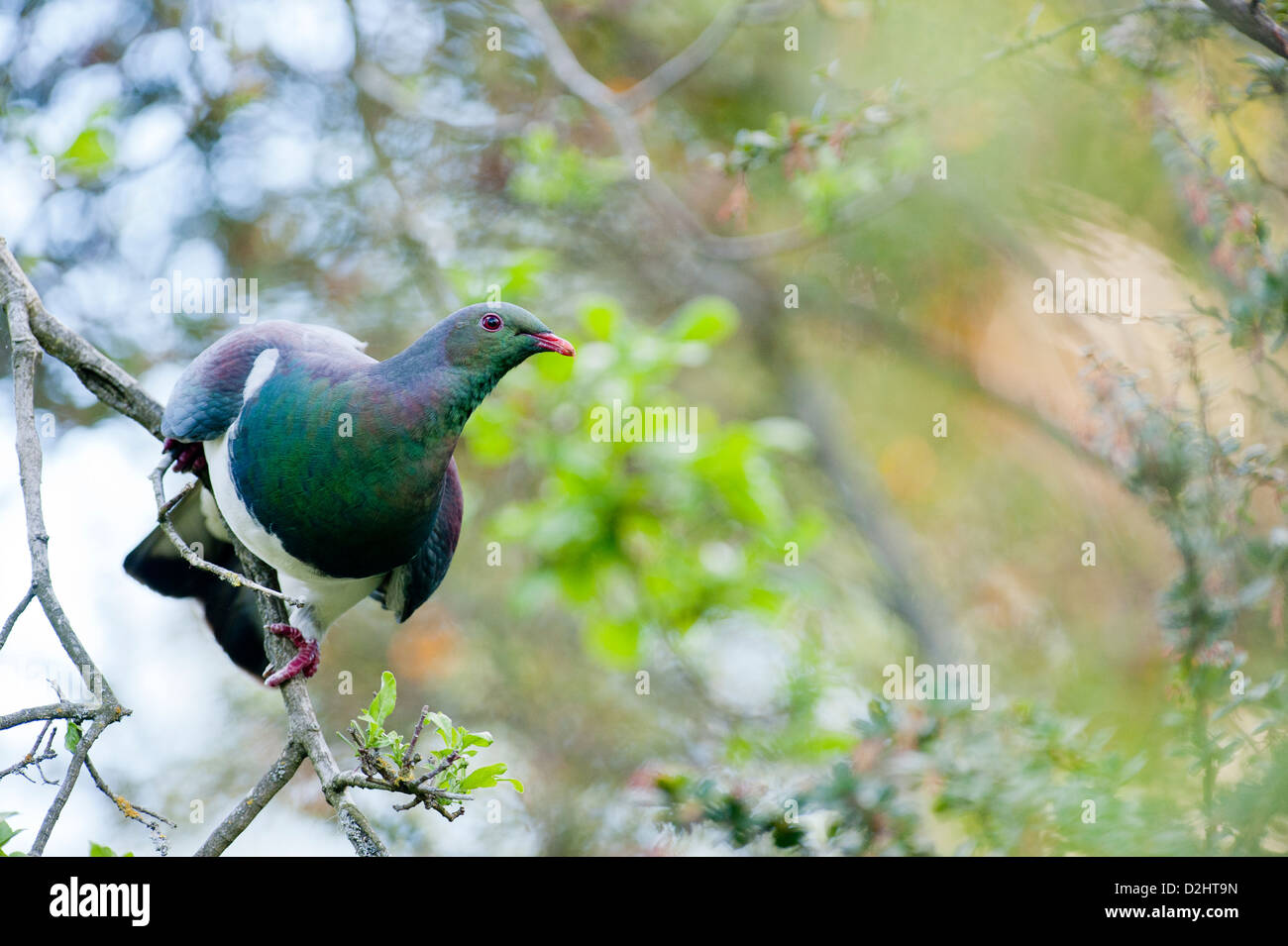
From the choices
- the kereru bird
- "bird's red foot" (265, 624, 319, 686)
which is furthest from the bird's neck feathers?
"bird's red foot" (265, 624, 319, 686)

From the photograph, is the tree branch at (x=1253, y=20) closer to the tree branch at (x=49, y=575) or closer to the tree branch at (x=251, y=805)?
the tree branch at (x=49, y=575)

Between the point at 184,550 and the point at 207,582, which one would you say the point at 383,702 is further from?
the point at 207,582

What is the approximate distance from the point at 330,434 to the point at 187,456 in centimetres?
56

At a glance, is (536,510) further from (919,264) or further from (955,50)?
(919,264)

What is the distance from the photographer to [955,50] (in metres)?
4.14

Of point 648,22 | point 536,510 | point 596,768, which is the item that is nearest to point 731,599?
point 536,510

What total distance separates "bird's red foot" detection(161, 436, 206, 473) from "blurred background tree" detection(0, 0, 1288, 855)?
2.71ft

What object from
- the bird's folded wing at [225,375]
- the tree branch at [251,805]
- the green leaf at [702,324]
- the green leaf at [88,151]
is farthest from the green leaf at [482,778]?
the green leaf at [702,324]

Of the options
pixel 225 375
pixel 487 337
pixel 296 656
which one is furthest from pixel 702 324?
pixel 296 656

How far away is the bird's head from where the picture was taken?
2.26 metres

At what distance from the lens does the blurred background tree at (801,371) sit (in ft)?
8.70

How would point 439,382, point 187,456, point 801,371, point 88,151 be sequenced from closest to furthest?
point 439,382 → point 187,456 → point 88,151 → point 801,371

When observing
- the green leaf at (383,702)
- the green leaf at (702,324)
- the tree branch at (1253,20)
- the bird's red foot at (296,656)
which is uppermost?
the green leaf at (702,324)

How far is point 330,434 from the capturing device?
2.24m
